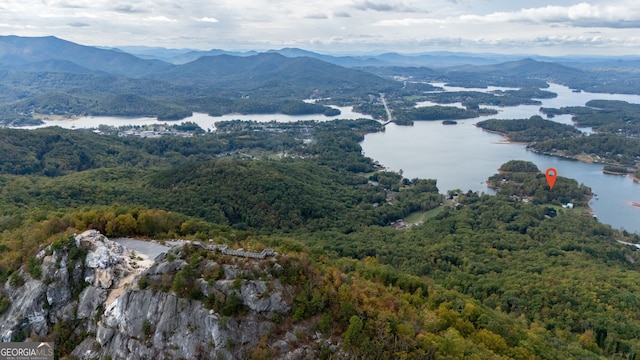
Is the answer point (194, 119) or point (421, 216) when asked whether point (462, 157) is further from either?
point (194, 119)

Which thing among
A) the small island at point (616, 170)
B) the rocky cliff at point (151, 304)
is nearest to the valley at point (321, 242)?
the rocky cliff at point (151, 304)

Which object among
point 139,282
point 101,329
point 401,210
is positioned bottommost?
A: point 401,210

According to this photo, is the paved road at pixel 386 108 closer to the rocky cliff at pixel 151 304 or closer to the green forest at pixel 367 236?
the green forest at pixel 367 236

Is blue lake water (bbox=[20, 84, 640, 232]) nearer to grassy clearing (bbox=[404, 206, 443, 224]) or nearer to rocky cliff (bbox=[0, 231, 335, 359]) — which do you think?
grassy clearing (bbox=[404, 206, 443, 224])

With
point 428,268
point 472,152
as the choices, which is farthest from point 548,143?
point 428,268

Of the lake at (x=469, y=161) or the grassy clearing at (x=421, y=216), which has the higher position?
the lake at (x=469, y=161)

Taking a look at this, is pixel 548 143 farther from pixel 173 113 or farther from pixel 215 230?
pixel 173 113
